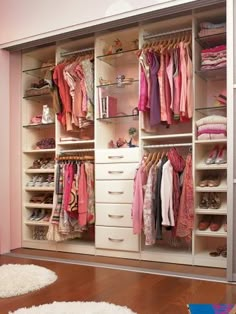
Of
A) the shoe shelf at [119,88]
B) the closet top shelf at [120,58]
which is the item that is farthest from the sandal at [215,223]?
the closet top shelf at [120,58]

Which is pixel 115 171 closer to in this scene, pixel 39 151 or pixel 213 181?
pixel 213 181

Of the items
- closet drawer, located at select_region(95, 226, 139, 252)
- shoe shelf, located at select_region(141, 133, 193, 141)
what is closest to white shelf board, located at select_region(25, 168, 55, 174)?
closet drawer, located at select_region(95, 226, 139, 252)

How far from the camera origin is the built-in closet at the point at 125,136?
336cm

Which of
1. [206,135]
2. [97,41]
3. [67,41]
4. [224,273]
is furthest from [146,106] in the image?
[224,273]

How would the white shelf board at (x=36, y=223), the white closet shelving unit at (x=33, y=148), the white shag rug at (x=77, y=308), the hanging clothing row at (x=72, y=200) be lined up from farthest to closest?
the white closet shelving unit at (x=33, y=148)
the white shelf board at (x=36, y=223)
the hanging clothing row at (x=72, y=200)
the white shag rug at (x=77, y=308)

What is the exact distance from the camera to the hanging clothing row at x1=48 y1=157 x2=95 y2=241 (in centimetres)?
373

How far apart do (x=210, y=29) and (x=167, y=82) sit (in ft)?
1.98

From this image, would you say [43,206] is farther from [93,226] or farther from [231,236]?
[231,236]

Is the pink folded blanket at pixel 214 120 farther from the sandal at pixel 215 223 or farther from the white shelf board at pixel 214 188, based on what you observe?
the sandal at pixel 215 223

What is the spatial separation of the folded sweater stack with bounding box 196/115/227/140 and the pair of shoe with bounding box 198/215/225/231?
769 millimetres

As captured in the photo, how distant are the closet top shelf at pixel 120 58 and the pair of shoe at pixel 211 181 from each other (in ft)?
4.98

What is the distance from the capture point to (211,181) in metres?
3.35

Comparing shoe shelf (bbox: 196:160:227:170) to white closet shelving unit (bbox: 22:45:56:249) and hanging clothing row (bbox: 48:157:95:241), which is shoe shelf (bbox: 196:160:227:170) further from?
white closet shelving unit (bbox: 22:45:56:249)

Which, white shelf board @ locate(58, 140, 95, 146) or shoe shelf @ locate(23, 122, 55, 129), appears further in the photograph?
shoe shelf @ locate(23, 122, 55, 129)
